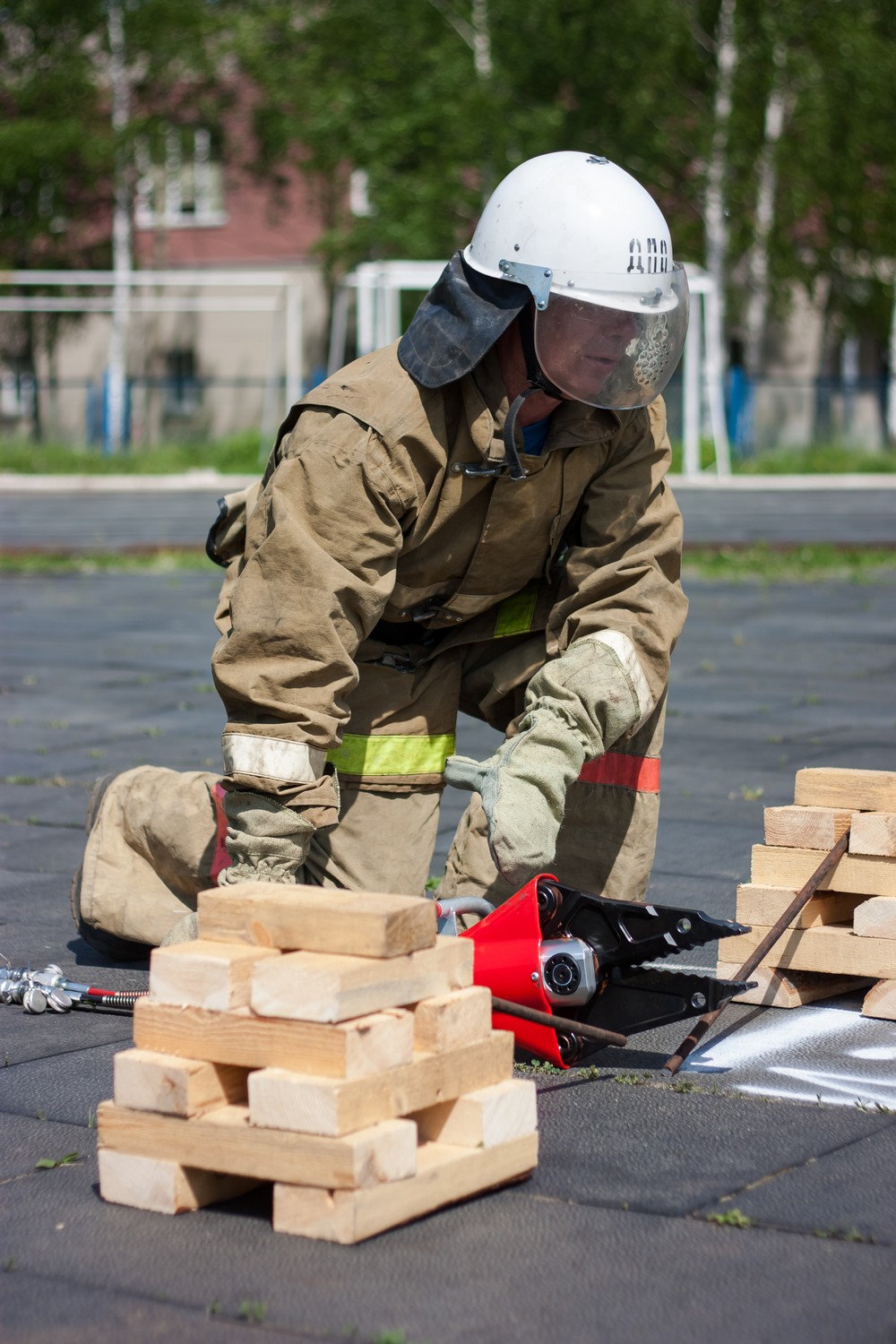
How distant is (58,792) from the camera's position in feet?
18.9

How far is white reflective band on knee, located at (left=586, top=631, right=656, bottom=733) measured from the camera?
3.54 metres

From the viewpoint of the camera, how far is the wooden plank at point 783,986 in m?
3.61

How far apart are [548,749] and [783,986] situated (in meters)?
0.76

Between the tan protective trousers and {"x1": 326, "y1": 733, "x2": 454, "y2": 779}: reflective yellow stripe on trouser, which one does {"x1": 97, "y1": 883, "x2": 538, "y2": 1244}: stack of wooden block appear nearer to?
the tan protective trousers

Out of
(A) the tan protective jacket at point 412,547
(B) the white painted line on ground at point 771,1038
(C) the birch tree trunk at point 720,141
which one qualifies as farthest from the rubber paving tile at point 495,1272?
(C) the birch tree trunk at point 720,141

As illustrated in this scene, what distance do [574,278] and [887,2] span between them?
29000 mm

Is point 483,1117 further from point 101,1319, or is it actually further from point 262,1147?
point 101,1319

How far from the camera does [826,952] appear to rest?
3.54 metres

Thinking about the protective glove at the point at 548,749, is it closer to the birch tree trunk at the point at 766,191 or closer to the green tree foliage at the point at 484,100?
the green tree foliage at the point at 484,100

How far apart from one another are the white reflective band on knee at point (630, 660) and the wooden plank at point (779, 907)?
16.9 inches

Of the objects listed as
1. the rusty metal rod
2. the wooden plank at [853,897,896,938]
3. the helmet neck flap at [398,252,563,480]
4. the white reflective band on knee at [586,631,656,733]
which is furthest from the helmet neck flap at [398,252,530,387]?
the wooden plank at [853,897,896,938]

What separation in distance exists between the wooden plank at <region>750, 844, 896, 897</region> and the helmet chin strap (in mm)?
959

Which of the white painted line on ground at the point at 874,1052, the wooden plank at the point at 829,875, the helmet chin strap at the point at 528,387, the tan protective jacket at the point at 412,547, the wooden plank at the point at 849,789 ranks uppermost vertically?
the helmet chin strap at the point at 528,387

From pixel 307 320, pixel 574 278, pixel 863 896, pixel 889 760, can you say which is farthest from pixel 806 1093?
pixel 307 320
